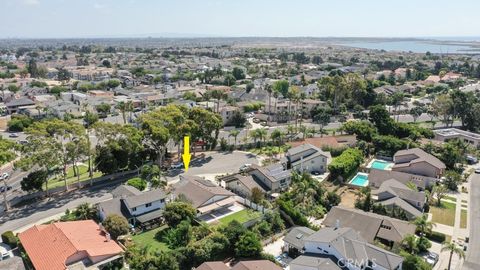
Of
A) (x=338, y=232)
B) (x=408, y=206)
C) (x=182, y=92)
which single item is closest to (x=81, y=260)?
(x=338, y=232)

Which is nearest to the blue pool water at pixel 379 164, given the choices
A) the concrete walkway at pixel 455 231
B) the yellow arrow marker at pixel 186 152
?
the concrete walkway at pixel 455 231

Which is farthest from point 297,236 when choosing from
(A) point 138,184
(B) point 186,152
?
(B) point 186,152

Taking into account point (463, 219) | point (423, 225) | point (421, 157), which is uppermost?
point (421, 157)

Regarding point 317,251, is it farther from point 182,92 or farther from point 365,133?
point 182,92

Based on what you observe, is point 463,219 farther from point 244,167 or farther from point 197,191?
point 197,191

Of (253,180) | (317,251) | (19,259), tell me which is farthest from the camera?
(253,180)

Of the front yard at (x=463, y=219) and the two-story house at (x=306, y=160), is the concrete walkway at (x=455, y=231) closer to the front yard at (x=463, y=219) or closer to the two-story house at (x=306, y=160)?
the front yard at (x=463, y=219)
